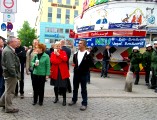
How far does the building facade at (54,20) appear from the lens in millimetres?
58656

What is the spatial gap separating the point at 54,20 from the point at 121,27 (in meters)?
43.9

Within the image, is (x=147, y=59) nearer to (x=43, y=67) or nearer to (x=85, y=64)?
(x=85, y=64)

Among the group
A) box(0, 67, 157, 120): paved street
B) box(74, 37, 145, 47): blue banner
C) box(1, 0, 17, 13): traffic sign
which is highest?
box(1, 0, 17, 13): traffic sign

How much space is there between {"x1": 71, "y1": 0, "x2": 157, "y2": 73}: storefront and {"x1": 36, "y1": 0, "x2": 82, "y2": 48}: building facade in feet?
133

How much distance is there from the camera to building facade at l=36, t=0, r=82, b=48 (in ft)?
192

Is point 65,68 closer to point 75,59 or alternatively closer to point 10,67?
point 75,59

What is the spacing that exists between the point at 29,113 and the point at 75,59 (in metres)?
2.05

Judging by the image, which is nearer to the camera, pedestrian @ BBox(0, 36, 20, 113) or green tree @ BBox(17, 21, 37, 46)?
pedestrian @ BBox(0, 36, 20, 113)

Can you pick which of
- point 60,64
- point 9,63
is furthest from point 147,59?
point 9,63

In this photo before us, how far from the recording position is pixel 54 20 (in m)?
59.8

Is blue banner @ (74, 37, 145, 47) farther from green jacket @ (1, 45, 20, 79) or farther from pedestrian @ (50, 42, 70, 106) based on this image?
green jacket @ (1, 45, 20, 79)

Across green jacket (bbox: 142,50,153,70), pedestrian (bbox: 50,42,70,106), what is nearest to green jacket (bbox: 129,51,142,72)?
green jacket (bbox: 142,50,153,70)

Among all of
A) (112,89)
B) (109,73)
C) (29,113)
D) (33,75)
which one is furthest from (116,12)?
(29,113)

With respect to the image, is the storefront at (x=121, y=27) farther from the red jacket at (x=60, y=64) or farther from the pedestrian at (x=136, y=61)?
the red jacket at (x=60, y=64)
